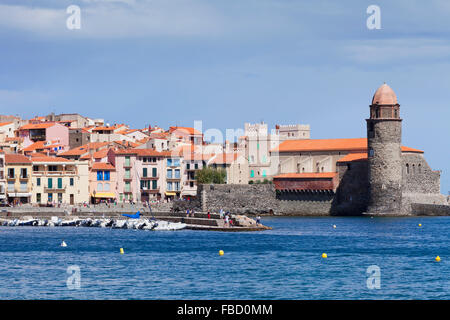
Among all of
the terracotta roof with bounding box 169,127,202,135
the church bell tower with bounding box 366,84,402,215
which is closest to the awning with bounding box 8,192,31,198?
the terracotta roof with bounding box 169,127,202,135

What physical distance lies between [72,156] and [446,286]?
6956 centimetres

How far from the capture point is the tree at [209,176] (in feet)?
302

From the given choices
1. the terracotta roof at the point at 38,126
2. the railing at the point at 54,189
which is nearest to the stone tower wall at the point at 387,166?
the railing at the point at 54,189

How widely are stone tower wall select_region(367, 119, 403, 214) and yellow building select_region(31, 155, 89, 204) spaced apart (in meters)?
31.2

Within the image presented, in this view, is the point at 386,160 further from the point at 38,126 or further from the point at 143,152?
the point at 38,126

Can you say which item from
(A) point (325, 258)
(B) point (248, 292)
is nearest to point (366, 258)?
(A) point (325, 258)

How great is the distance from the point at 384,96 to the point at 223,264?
170ft

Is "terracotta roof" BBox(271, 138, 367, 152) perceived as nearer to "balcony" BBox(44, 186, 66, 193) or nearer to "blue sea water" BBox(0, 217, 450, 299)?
"balcony" BBox(44, 186, 66, 193)

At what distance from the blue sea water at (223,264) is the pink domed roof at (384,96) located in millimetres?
25191

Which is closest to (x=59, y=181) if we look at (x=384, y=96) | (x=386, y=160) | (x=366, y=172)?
(x=366, y=172)

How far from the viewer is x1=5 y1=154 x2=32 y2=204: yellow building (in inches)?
3248

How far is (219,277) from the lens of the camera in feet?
109
